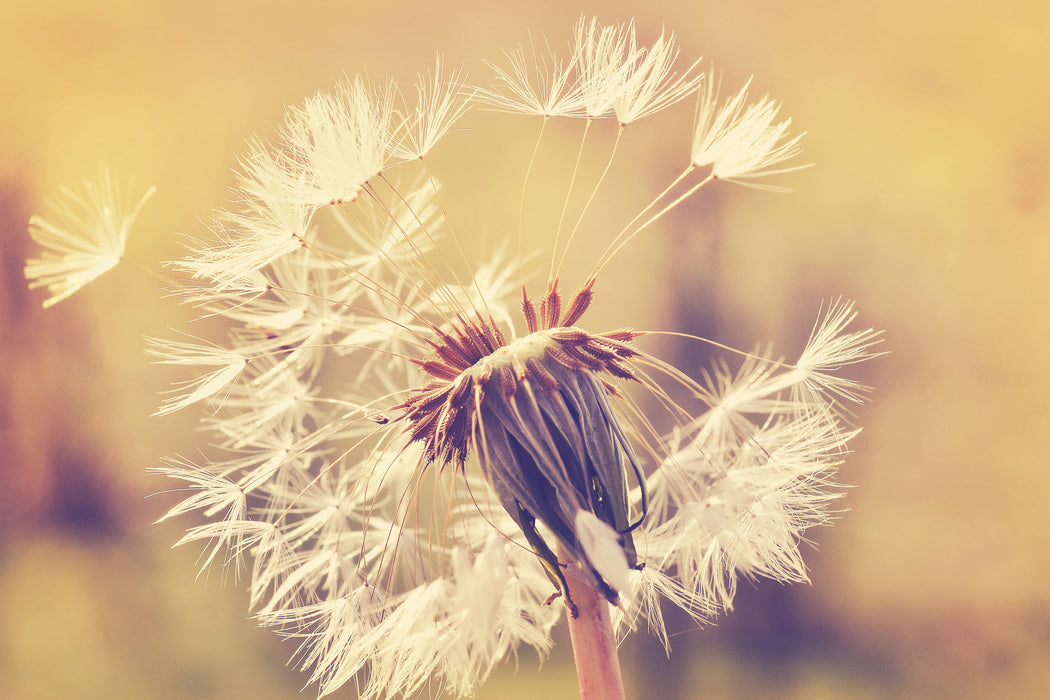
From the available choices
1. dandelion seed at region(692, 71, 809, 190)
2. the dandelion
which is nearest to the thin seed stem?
the dandelion

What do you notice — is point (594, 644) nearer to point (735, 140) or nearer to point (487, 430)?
point (487, 430)

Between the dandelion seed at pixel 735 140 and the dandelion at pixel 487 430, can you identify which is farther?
the dandelion seed at pixel 735 140

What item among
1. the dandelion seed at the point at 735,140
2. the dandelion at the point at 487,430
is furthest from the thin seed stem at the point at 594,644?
the dandelion seed at the point at 735,140

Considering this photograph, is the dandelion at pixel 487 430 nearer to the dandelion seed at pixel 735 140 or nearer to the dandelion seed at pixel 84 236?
the dandelion seed at pixel 735 140

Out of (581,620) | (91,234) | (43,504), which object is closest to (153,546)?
(43,504)

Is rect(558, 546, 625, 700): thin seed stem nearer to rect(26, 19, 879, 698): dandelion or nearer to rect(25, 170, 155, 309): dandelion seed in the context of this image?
rect(26, 19, 879, 698): dandelion

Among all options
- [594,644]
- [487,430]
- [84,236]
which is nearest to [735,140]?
[487,430]

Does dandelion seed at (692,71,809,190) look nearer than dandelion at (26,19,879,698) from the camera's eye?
No

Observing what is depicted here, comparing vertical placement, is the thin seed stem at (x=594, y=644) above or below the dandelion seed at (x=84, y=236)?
below
